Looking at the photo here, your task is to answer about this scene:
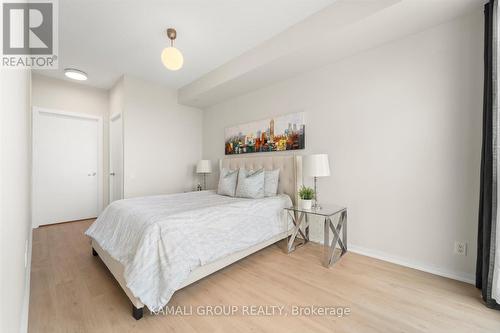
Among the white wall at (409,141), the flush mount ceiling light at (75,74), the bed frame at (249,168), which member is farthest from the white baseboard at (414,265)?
the flush mount ceiling light at (75,74)

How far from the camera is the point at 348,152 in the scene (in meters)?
2.63

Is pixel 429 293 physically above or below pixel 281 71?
below

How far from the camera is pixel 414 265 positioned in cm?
217

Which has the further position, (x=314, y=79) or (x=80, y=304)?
(x=314, y=79)

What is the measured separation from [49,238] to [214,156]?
9.60 feet

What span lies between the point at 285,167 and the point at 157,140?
254 centimetres

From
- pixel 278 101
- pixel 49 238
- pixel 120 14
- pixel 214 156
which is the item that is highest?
pixel 120 14

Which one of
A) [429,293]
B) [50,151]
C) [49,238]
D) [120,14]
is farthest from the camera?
[50,151]

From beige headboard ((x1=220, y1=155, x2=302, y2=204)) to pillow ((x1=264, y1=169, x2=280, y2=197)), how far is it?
0.35 feet

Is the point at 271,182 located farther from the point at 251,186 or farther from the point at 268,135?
the point at 268,135

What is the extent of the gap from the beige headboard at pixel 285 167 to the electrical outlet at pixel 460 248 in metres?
1.67

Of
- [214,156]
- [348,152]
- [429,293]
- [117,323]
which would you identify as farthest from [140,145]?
[429,293]

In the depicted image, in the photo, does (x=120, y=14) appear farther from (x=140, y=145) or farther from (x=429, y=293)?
(x=429, y=293)

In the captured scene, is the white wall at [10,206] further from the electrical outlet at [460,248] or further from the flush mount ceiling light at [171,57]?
the electrical outlet at [460,248]
